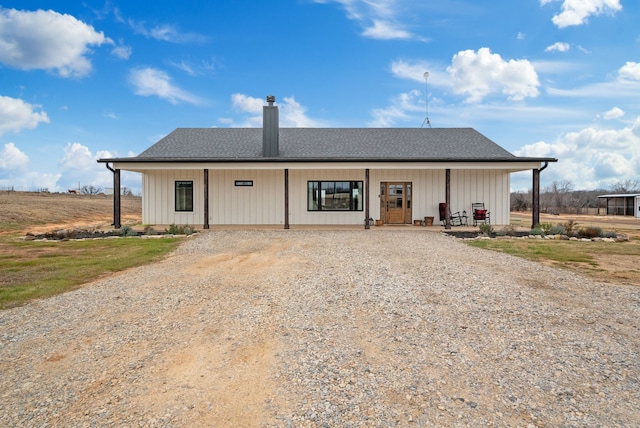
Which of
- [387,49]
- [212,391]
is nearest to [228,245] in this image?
[212,391]

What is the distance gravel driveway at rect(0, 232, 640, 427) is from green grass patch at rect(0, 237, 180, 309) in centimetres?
62

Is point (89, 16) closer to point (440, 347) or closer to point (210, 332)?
point (210, 332)

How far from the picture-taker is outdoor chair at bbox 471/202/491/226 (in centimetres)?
1475

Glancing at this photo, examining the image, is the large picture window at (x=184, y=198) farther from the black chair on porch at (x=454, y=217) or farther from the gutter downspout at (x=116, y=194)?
the black chair on porch at (x=454, y=217)

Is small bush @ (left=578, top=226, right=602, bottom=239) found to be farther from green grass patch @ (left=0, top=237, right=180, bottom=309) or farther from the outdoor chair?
green grass patch @ (left=0, top=237, right=180, bottom=309)

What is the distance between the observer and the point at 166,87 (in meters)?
20.4

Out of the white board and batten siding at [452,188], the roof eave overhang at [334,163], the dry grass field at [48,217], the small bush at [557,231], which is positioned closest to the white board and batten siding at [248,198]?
the roof eave overhang at [334,163]

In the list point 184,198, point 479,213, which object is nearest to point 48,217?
point 184,198

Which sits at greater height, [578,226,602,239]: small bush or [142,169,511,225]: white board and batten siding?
[142,169,511,225]: white board and batten siding

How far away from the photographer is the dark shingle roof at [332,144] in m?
15.4

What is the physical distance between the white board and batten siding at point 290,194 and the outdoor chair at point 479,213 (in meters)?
0.20

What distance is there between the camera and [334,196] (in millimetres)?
15594

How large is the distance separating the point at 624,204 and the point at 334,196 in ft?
88.3

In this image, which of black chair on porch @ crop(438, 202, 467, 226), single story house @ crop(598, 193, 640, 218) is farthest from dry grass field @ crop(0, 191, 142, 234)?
single story house @ crop(598, 193, 640, 218)
